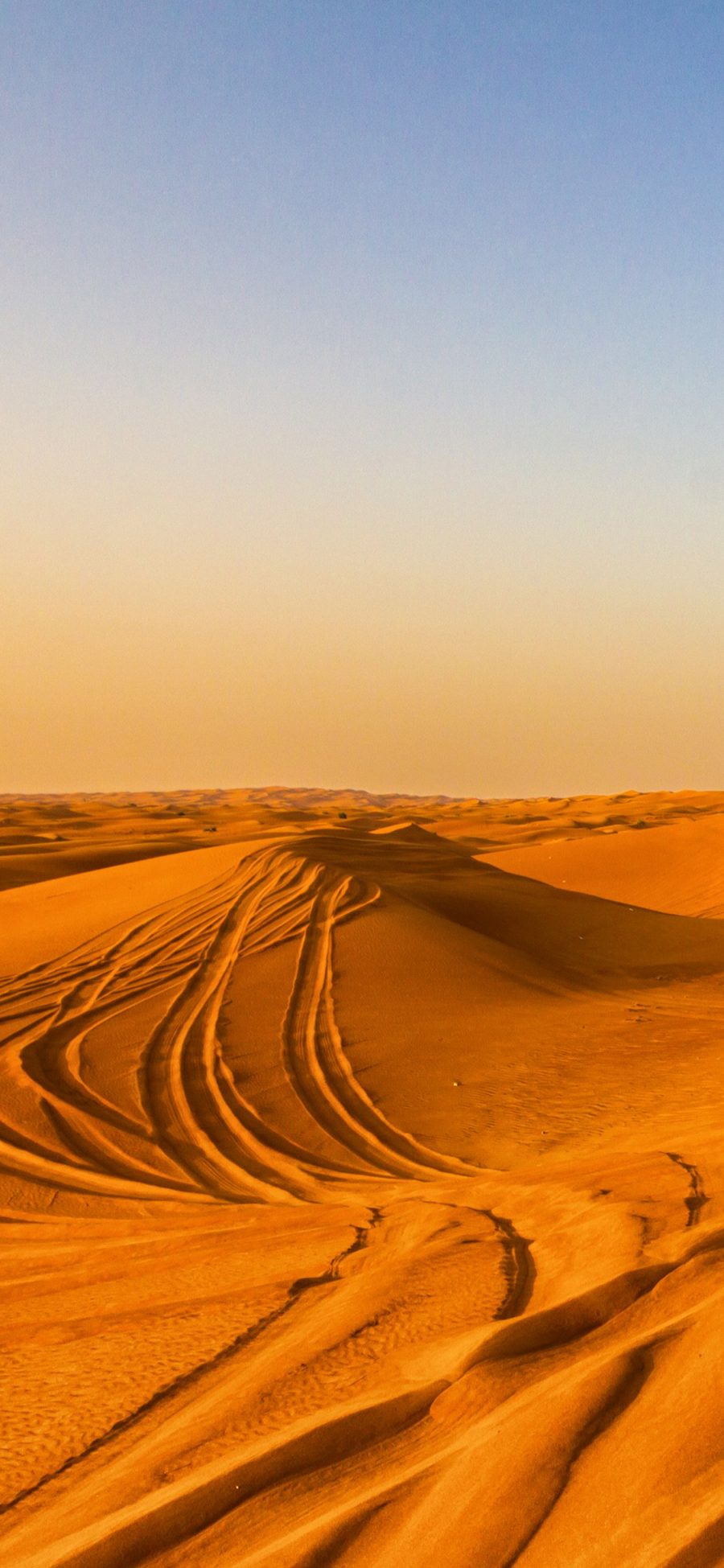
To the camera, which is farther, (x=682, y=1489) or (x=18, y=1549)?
(x=18, y=1549)

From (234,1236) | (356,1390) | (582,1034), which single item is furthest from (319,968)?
(356,1390)

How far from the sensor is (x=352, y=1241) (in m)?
5.77

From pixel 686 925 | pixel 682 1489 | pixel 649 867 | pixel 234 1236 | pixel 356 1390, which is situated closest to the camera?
pixel 682 1489

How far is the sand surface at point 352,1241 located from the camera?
3016 mm

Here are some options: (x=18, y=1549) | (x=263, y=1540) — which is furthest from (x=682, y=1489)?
(x=18, y=1549)

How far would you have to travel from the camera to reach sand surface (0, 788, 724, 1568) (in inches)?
119

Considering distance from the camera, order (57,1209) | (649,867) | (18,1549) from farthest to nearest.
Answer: (649,867), (57,1209), (18,1549)

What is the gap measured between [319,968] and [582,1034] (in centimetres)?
339

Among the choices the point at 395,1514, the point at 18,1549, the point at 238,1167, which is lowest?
the point at 238,1167

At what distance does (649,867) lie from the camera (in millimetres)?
33281

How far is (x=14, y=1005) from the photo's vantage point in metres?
12.8

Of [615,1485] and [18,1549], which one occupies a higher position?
[615,1485]

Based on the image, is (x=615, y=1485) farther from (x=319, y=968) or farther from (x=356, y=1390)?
(x=319, y=968)

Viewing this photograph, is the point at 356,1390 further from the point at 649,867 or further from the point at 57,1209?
the point at 649,867
